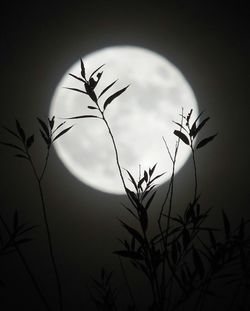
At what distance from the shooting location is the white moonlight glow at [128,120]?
218 cm

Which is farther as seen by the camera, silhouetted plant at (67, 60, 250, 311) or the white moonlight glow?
the white moonlight glow

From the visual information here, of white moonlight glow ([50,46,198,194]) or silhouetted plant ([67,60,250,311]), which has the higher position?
white moonlight glow ([50,46,198,194])

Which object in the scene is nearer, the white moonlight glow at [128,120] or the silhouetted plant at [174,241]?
the silhouetted plant at [174,241]

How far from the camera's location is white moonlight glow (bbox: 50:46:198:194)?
7.15 ft

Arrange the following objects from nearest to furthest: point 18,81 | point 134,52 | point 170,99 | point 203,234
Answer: point 170,99, point 134,52, point 18,81, point 203,234

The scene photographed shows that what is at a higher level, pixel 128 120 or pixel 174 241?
pixel 128 120

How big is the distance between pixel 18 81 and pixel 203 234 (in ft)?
5.93

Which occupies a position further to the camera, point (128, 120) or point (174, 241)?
point (128, 120)

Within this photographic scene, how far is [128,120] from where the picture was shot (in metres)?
2.23

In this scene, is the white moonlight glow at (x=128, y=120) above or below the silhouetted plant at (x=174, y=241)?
above

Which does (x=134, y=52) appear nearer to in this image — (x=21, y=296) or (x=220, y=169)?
(x=220, y=169)

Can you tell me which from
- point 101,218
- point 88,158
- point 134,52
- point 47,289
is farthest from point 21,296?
point 134,52

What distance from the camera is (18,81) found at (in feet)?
8.70

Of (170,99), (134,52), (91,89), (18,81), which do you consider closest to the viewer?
(91,89)
